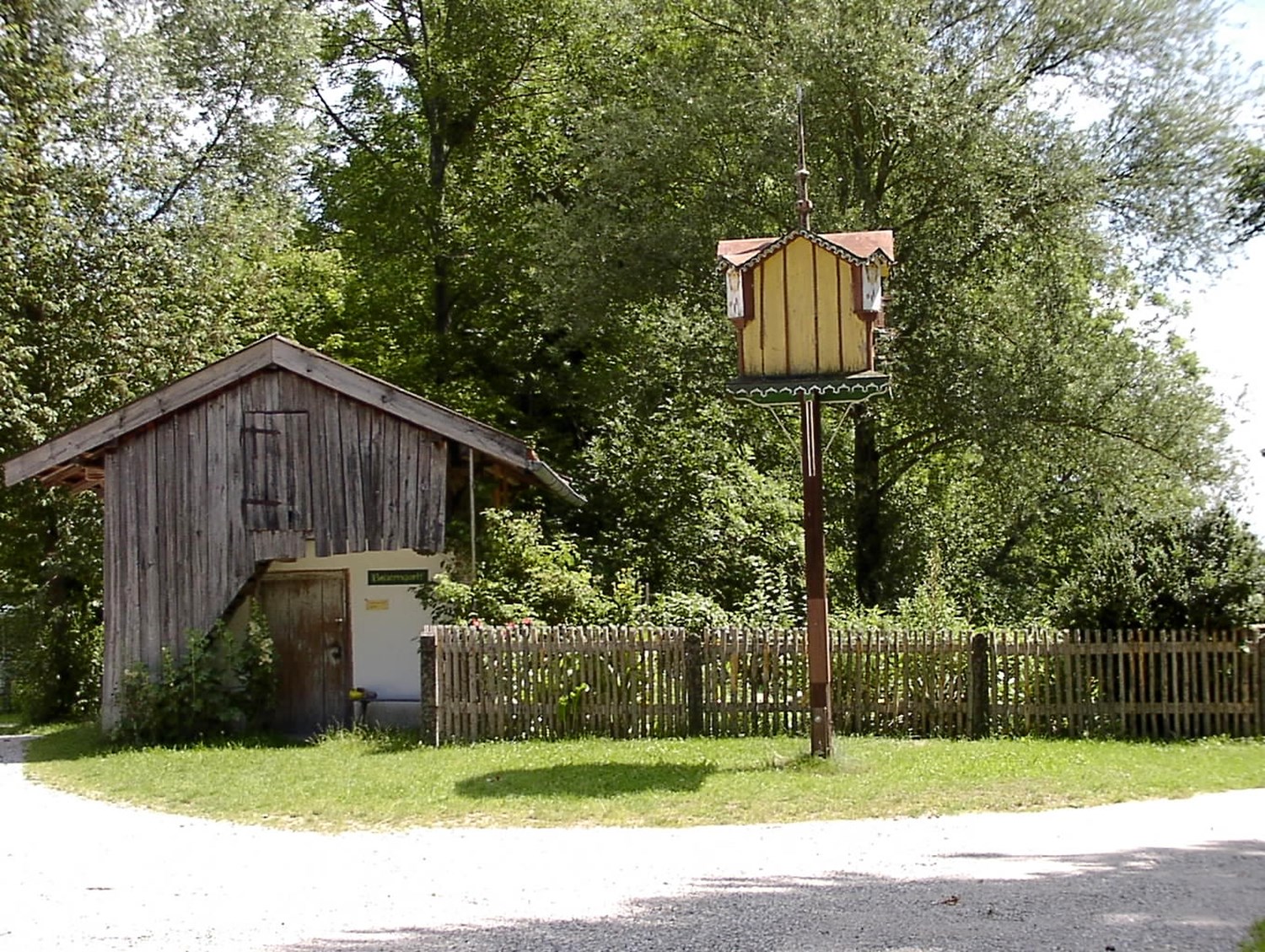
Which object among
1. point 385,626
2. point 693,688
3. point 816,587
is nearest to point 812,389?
point 816,587

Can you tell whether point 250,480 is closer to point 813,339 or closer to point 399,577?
point 399,577

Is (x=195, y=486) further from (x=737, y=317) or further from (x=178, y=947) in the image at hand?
(x=178, y=947)

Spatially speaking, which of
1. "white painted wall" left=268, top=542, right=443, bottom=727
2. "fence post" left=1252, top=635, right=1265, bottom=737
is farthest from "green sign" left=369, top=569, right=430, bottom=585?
"fence post" left=1252, top=635, right=1265, bottom=737

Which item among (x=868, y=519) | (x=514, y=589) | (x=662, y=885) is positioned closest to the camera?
(x=662, y=885)

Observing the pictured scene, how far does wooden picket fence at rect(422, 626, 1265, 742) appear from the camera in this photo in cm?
1622

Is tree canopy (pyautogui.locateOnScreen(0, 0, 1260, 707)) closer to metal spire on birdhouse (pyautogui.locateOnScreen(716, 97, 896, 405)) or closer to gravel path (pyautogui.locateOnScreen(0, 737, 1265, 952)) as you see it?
metal spire on birdhouse (pyautogui.locateOnScreen(716, 97, 896, 405))

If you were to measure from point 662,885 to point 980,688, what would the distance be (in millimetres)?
8133

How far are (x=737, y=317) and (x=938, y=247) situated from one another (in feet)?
36.3

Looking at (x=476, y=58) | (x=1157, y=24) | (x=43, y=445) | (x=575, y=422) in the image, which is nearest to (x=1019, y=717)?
(x=43, y=445)

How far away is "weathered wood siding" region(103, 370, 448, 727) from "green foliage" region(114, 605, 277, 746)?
308 mm

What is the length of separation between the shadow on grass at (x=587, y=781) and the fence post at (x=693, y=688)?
2168mm

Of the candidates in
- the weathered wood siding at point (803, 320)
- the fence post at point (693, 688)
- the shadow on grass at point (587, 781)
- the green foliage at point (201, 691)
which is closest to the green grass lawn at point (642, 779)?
the shadow on grass at point (587, 781)

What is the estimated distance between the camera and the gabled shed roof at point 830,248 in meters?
14.1

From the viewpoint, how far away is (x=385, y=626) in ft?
61.6
